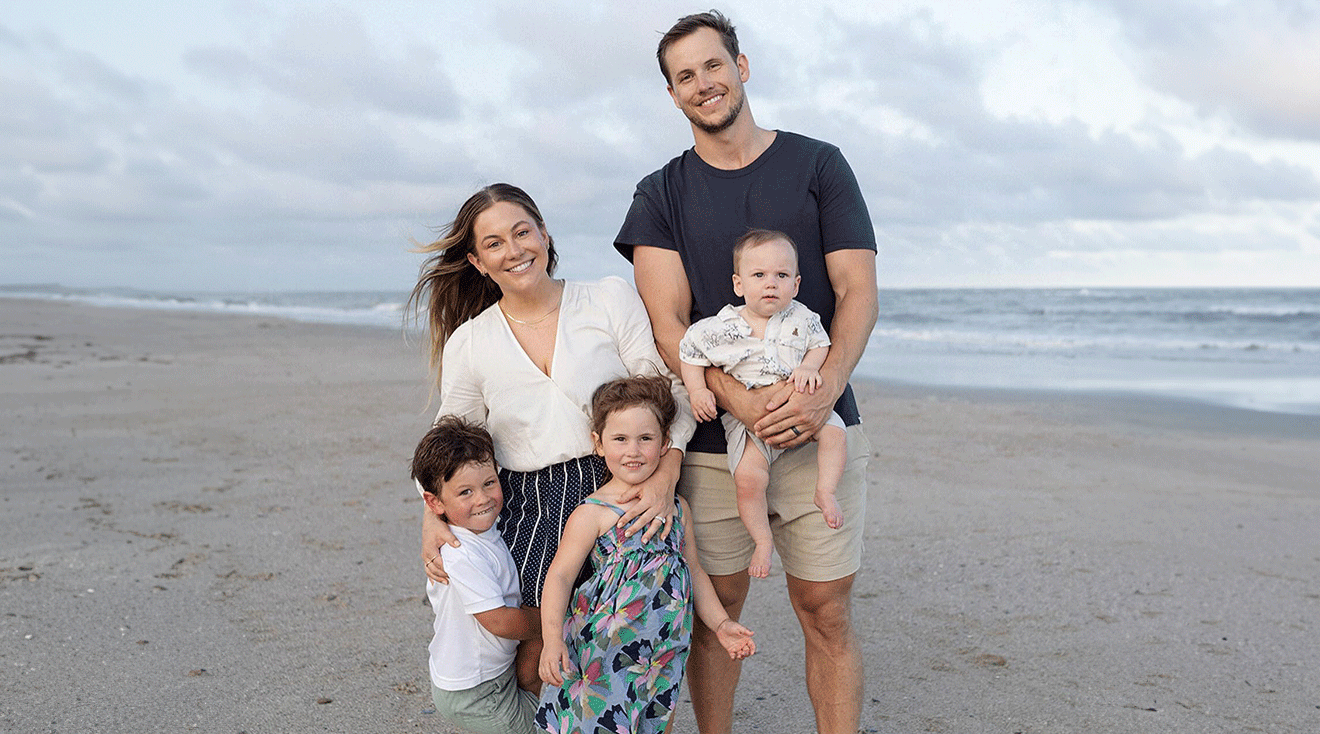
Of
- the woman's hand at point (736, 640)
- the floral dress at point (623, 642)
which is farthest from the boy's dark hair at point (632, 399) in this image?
the woman's hand at point (736, 640)

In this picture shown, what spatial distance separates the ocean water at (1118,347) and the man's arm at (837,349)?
9.61m

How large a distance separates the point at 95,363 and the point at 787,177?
13600 millimetres

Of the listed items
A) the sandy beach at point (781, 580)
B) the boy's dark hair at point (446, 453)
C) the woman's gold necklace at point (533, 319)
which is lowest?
the sandy beach at point (781, 580)

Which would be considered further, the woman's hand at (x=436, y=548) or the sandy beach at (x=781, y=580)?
the sandy beach at (x=781, y=580)

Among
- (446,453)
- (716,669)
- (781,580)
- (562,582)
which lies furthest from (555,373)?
(781,580)

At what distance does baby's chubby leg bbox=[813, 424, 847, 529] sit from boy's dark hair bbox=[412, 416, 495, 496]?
100cm

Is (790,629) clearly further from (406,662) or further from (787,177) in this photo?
(787,177)

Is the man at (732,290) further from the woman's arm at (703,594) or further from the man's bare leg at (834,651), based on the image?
the woman's arm at (703,594)

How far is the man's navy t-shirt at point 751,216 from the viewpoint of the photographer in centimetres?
308

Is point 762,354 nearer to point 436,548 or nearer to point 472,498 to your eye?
point 472,498

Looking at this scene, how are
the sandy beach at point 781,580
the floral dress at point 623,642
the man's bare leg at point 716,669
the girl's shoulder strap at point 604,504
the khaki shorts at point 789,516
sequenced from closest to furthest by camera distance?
the floral dress at point 623,642 < the girl's shoulder strap at point 604,504 < the khaki shorts at point 789,516 < the man's bare leg at point 716,669 < the sandy beach at point 781,580

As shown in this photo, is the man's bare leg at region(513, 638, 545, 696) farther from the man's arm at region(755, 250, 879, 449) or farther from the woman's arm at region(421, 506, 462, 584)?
the man's arm at region(755, 250, 879, 449)

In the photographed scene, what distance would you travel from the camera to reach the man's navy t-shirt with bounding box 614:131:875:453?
308 cm

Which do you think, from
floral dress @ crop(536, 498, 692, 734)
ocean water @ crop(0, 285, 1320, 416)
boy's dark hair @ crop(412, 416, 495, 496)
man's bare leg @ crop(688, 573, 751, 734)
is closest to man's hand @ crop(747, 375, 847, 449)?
floral dress @ crop(536, 498, 692, 734)
